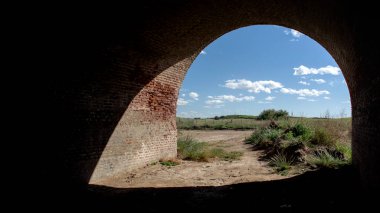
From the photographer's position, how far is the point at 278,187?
247 inches

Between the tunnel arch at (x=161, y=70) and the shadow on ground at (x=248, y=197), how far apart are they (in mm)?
519

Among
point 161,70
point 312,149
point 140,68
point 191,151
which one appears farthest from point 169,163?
point 312,149

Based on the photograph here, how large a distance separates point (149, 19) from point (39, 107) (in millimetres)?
2987

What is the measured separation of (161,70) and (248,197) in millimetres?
5184

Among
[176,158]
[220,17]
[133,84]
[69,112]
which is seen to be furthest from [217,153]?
[69,112]

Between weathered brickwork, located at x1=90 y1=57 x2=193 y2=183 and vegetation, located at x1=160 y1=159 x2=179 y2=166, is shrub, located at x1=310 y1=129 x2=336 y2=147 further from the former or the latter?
weathered brickwork, located at x1=90 y1=57 x2=193 y2=183

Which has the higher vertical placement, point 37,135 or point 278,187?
point 37,135

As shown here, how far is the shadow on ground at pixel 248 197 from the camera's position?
16.1ft

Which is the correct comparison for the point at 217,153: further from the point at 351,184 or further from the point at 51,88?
the point at 51,88

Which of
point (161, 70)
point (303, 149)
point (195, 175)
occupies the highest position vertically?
point (161, 70)

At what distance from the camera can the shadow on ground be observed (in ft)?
16.1

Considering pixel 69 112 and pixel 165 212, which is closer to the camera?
Answer: pixel 165 212

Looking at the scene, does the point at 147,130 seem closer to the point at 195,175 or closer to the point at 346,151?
the point at 195,175

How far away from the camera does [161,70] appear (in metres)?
9.34
